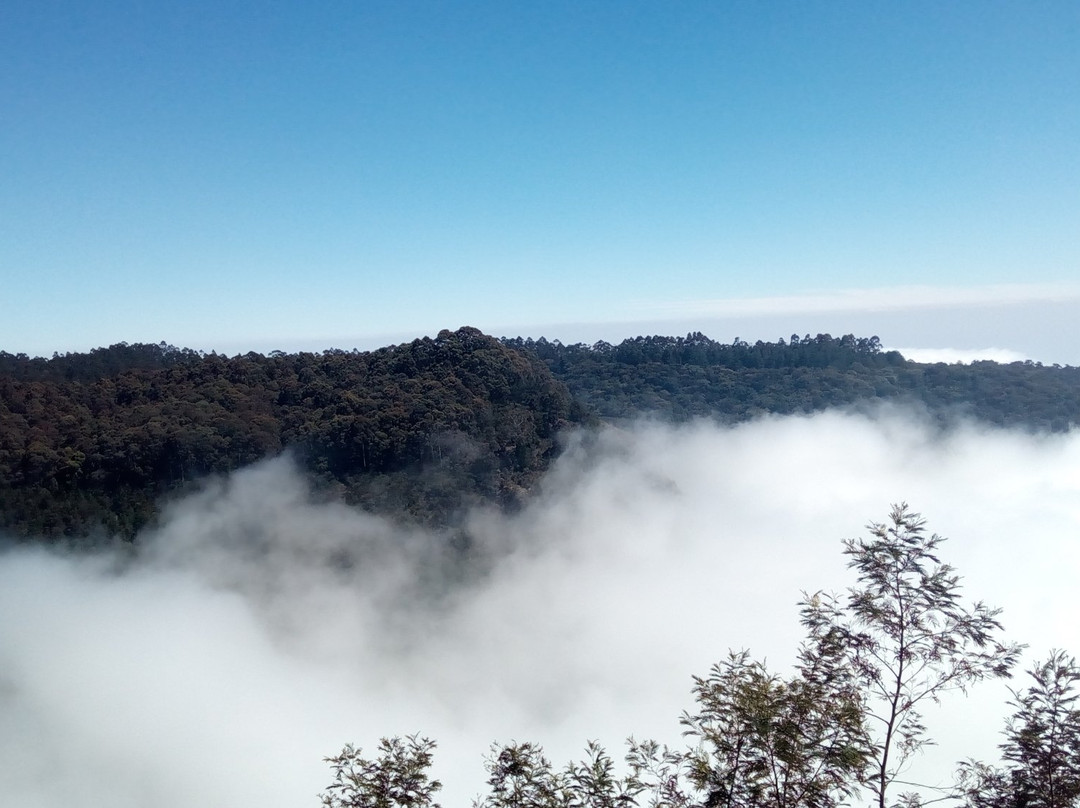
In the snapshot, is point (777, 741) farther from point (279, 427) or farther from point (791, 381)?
point (791, 381)

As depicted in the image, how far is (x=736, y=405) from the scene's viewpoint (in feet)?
351

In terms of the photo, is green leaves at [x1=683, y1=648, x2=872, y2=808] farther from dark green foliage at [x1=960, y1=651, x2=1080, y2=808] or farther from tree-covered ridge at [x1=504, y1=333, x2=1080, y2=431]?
tree-covered ridge at [x1=504, y1=333, x2=1080, y2=431]

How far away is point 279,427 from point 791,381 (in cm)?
8443

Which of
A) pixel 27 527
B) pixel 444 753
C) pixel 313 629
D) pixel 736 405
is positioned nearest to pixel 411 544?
pixel 313 629

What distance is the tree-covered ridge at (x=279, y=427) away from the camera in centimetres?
4897

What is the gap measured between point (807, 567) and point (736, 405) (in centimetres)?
4480

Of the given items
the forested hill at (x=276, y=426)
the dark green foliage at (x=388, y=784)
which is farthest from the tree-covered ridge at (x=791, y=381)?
the dark green foliage at (x=388, y=784)

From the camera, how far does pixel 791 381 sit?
112 meters

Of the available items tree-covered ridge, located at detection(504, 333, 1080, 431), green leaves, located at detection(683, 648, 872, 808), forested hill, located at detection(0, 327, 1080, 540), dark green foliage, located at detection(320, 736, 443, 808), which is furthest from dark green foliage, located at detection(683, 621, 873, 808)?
tree-covered ridge, located at detection(504, 333, 1080, 431)

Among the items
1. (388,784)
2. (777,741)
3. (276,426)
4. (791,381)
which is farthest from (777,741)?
(791,381)

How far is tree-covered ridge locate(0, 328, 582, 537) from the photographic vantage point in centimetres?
4897

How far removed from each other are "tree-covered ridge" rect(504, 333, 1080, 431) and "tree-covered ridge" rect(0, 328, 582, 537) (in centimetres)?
3990

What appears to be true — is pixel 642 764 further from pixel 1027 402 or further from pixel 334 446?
pixel 1027 402

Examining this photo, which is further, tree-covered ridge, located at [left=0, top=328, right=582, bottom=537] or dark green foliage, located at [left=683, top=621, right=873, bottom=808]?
tree-covered ridge, located at [left=0, top=328, right=582, bottom=537]
